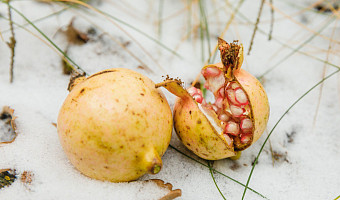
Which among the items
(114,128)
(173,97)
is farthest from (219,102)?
(114,128)

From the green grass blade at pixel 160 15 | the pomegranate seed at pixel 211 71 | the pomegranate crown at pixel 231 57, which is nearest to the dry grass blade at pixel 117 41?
the green grass blade at pixel 160 15

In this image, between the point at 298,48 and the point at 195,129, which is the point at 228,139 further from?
the point at 298,48

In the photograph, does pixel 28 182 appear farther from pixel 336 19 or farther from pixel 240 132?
pixel 336 19

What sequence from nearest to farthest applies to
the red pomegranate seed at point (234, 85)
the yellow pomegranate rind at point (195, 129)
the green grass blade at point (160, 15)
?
the yellow pomegranate rind at point (195, 129)
the red pomegranate seed at point (234, 85)
the green grass blade at point (160, 15)

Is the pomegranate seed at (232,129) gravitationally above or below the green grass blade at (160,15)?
below

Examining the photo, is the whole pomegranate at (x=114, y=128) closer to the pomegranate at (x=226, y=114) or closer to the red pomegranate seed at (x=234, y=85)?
the pomegranate at (x=226, y=114)

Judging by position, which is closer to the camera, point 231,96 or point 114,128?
point 114,128

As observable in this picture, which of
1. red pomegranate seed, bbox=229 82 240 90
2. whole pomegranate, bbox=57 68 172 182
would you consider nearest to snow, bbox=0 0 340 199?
whole pomegranate, bbox=57 68 172 182
